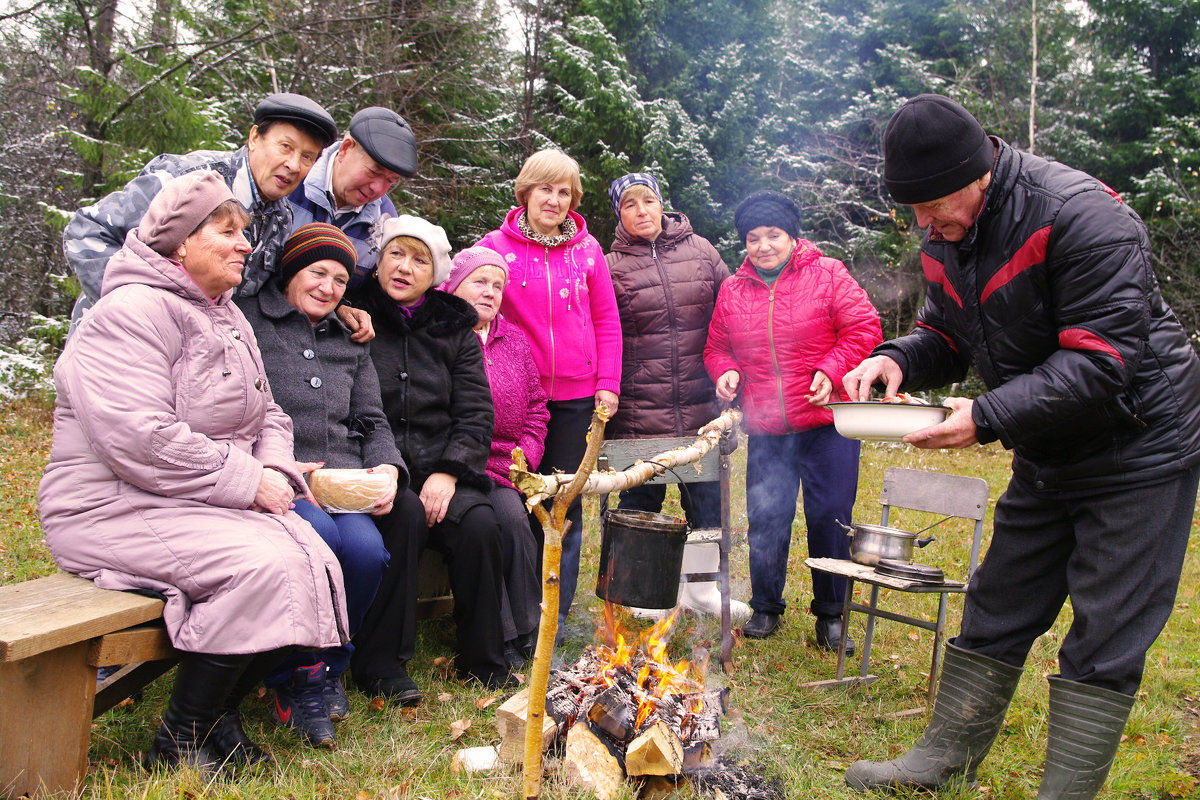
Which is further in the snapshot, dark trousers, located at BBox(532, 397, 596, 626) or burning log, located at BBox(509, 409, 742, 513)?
dark trousers, located at BBox(532, 397, 596, 626)

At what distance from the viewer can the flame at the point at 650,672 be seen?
117 inches

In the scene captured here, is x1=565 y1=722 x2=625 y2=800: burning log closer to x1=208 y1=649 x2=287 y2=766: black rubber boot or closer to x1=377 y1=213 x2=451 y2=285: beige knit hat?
x1=208 y1=649 x2=287 y2=766: black rubber boot

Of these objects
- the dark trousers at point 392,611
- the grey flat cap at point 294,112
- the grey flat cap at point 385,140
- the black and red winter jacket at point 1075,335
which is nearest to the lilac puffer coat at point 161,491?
the dark trousers at point 392,611

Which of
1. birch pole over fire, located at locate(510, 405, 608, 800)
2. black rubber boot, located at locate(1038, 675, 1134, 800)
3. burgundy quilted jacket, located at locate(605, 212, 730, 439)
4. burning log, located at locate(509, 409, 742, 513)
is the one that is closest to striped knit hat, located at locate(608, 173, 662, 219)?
burgundy quilted jacket, located at locate(605, 212, 730, 439)

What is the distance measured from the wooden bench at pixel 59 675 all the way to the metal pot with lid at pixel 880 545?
9.82 feet

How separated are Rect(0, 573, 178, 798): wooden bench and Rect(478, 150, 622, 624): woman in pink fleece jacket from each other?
2.33 m

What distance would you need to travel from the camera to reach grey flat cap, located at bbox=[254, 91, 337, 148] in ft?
10.6

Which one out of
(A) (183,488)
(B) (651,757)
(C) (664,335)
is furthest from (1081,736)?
(A) (183,488)

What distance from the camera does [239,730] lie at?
2744 millimetres

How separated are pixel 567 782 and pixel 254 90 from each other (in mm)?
11341

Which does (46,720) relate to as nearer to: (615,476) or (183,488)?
(183,488)

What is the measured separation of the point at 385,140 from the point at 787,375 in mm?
2395

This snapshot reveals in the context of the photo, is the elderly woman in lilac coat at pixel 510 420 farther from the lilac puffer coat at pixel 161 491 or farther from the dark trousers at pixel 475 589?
the lilac puffer coat at pixel 161 491

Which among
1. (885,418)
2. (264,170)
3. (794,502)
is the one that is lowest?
(794,502)
